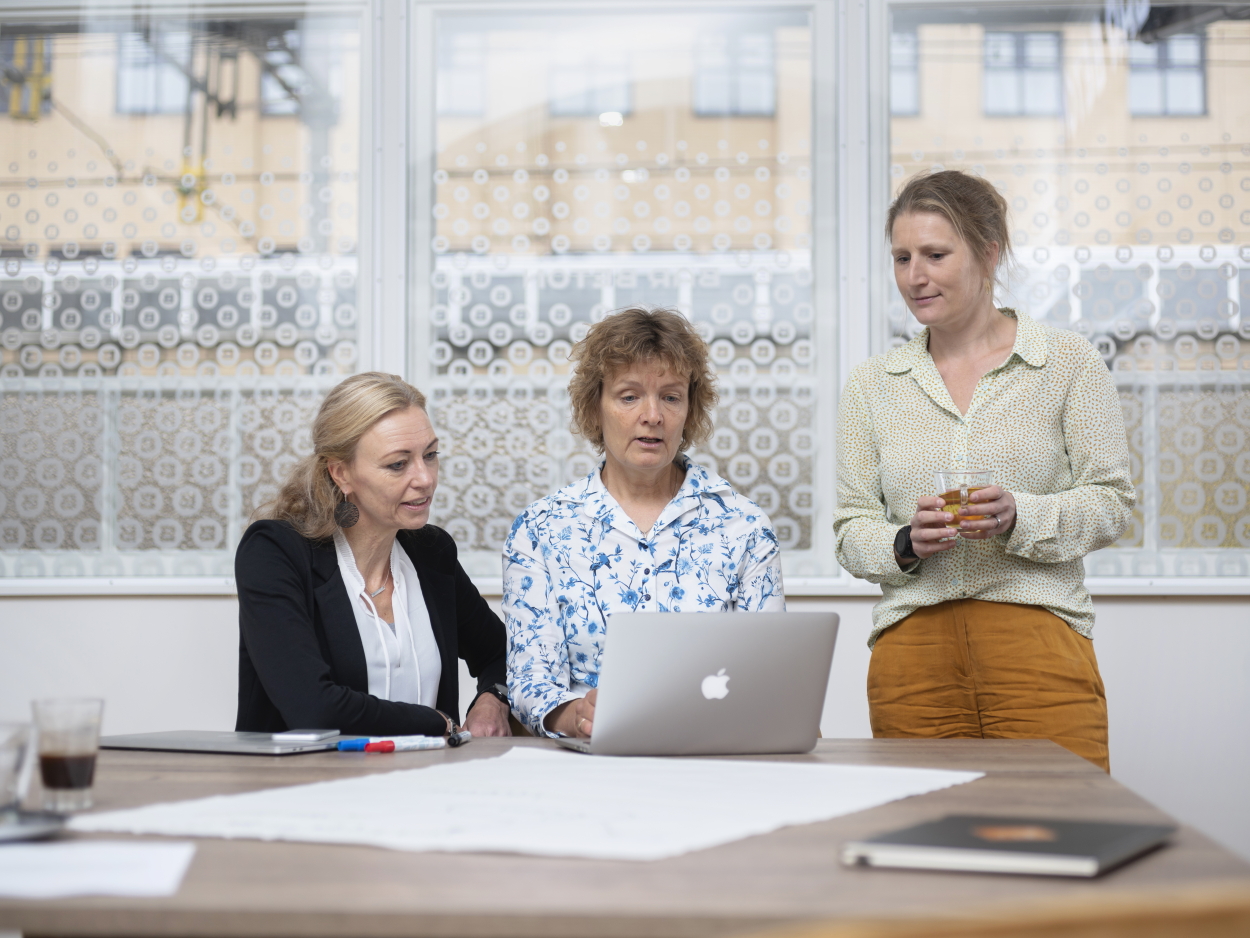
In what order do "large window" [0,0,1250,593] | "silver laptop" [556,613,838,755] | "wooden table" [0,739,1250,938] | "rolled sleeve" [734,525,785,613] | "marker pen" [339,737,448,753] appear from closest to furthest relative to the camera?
"wooden table" [0,739,1250,938]
"silver laptop" [556,613,838,755]
"marker pen" [339,737,448,753]
"rolled sleeve" [734,525,785,613]
"large window" [0,0,1250,593]

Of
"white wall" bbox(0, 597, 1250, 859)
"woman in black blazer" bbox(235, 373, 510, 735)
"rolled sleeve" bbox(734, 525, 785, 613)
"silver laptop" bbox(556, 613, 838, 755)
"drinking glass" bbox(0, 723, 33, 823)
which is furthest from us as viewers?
"white wall" bbox(0, 597, 1250, 859)

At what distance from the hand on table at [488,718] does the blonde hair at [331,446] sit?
0.43m

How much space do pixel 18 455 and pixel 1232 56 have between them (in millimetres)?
3831

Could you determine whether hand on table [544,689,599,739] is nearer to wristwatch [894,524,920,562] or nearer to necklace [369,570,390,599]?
necklace [369,570,390,599]

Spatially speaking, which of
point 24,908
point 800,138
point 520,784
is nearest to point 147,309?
point 800,138

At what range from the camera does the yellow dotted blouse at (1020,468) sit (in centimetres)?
209

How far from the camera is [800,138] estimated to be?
3525 mm

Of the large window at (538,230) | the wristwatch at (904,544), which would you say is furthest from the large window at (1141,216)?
the wristwatch at (904,544)

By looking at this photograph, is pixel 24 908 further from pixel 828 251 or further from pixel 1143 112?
pixel 1143 112

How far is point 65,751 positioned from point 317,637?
2.96ft

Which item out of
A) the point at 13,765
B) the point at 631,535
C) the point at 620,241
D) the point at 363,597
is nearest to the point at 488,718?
the point at 363,597

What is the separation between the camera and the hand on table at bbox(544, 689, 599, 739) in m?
1.86

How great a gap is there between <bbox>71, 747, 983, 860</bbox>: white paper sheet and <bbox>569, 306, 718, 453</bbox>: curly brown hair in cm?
96

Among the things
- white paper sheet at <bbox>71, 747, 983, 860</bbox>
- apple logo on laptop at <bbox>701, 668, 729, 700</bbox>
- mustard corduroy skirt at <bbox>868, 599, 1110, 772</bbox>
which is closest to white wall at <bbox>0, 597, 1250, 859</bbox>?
mustard corduroy skirt at <bbox>868, 599, 1110, 772</bbox>
